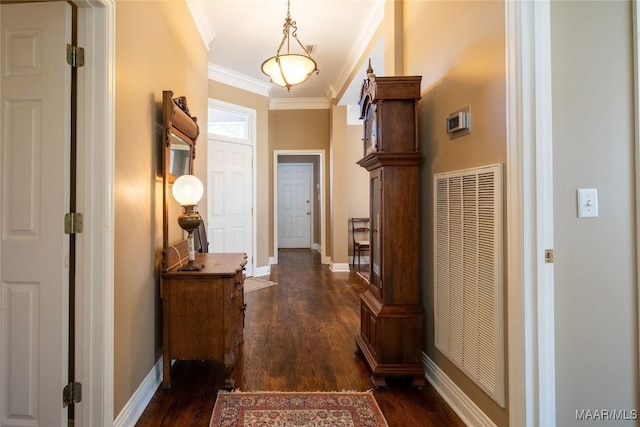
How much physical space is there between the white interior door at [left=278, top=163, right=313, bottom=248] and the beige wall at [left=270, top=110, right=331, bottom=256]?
2.23 meters

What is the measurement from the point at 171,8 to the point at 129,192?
64.8 inches

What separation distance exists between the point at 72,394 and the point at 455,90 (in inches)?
102

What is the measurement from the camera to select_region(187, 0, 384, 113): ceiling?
3.26 m

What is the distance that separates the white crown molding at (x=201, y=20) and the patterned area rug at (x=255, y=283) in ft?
10.5

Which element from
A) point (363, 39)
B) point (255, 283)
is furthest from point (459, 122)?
point (255, 283)

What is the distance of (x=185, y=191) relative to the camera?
2.10 m

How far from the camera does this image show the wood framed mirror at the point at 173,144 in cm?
208

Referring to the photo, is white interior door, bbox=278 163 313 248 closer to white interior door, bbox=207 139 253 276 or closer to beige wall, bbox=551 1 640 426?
white interior door, bbox=207 139 253 276

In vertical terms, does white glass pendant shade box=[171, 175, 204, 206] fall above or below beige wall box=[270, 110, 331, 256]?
below

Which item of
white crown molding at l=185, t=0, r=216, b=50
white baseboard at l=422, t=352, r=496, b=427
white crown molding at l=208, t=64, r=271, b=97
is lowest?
white baseboard at l=422, t=352, r=496, b=427

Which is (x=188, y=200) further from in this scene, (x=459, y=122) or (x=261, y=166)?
(x=261, y=166)

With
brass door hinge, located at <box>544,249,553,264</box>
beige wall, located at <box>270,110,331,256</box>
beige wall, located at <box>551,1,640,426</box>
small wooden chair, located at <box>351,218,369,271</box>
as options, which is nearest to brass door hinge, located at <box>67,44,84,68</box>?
beige wall, located at <box>551,1,640,426</box>

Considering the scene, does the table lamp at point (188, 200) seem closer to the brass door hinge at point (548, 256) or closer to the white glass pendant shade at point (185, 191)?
the white glass pendant shade at point (185, 191)

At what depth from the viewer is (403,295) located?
Result: 2.12m
